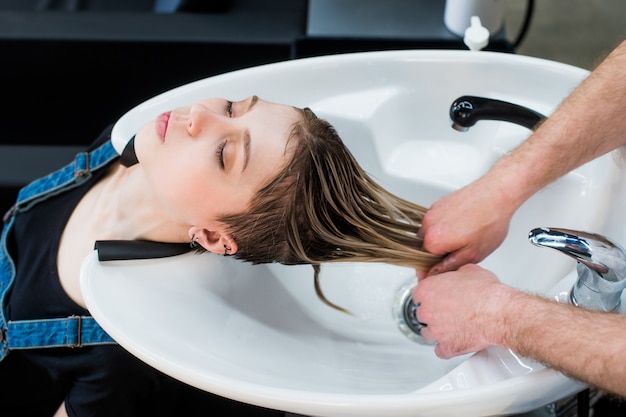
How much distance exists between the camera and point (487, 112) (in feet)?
3.11

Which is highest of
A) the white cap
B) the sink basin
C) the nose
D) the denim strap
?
Answer: the white cap

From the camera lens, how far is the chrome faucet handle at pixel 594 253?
0.71 m

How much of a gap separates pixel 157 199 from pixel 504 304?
21.2 inches

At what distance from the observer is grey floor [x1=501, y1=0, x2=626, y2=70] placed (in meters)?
2.48

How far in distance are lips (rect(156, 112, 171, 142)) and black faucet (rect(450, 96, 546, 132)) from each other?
0.41 meters

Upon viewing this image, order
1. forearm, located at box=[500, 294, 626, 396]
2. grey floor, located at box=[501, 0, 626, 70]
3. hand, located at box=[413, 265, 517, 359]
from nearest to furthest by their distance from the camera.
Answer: forearm, located at box=[500, 294, 626, 396] → hand, located at box=[413, 265, 517, 359] → grey floor, located at box=[501, 0, 626, 70]

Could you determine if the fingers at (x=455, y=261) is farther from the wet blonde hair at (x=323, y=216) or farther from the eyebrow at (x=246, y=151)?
the eyebrow at (x=246, y=151)

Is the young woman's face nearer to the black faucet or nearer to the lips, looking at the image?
the lips

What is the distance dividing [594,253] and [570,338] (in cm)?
10

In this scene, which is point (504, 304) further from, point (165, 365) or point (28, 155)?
point (28, 155)

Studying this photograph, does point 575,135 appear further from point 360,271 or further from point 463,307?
point 360,271

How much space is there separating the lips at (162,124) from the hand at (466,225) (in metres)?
0.40

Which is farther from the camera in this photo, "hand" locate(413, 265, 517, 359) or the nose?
the nose

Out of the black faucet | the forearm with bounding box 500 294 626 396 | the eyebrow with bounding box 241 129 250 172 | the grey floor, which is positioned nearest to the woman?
the eyebrow with bounding box 241 129 250 172
